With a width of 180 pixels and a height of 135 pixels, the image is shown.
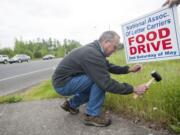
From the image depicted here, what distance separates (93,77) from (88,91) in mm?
480

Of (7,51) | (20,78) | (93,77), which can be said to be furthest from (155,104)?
(7,51)

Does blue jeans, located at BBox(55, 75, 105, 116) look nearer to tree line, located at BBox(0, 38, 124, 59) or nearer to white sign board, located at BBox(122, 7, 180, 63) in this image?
white sign board, located at BBox(122, 7, 180, 63)

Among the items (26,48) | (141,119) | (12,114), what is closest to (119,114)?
(141,119)

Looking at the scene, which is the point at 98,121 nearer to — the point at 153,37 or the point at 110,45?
the point at 110,45

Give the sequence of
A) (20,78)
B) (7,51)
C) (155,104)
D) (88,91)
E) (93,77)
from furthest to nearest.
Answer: (7,51)
(20,78)
(88,91)
(155,104)
(93,77)

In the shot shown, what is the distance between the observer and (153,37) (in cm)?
387

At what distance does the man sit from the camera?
11.1ft

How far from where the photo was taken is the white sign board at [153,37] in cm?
357

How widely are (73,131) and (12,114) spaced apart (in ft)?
4.92

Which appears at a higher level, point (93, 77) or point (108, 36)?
point (108, 36)

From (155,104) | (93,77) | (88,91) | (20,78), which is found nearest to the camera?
(93,77)

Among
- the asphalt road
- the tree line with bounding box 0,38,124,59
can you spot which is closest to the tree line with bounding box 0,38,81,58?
the tree line with bounding box 0,38,124,59

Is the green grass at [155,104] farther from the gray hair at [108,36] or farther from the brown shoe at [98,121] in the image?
the gray hair at [108,36]

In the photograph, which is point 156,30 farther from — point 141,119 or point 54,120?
point 54,120
